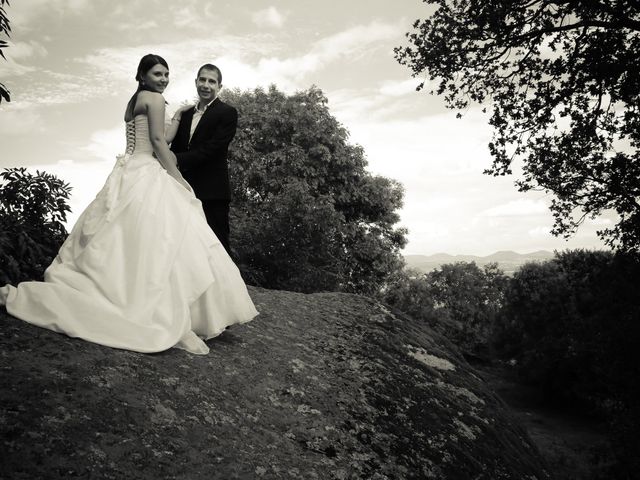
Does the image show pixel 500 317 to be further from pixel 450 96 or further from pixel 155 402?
pixel 155 402

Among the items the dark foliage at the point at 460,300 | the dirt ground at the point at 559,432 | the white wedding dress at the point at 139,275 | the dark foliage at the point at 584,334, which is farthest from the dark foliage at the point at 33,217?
the dark foliage at the point at 460,300

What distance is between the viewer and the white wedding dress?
3.66 metres

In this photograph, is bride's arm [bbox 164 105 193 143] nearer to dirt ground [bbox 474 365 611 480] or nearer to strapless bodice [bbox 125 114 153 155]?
strapless bodice [bbox 125 114 153 155]

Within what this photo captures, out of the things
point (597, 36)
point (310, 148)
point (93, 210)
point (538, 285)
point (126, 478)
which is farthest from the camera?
point (538, 285)

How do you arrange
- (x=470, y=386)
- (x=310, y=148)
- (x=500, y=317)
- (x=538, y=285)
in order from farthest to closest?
(x=500, y=317) → (x=538, y=285) → (x=310, y=148) → (x=470, y=386)

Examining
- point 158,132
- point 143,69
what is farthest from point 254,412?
point 143,69

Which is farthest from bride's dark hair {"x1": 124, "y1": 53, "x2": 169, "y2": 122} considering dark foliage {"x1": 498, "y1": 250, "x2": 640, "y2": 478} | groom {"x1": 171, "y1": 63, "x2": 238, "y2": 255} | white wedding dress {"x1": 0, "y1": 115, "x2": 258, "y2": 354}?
dark foliage {"x1": 498, "y1": 250, "x2": 640, "y2": 478}

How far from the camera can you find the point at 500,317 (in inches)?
1431

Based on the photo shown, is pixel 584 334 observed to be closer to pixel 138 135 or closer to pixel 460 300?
pixel 138 135

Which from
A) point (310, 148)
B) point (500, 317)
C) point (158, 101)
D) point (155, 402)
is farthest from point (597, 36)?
point (500, 317)

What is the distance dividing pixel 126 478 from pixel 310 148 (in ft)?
78.4

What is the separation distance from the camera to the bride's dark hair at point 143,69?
188 inches

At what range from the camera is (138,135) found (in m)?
4.93

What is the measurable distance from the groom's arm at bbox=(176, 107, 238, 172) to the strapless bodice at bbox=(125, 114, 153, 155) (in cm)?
55
